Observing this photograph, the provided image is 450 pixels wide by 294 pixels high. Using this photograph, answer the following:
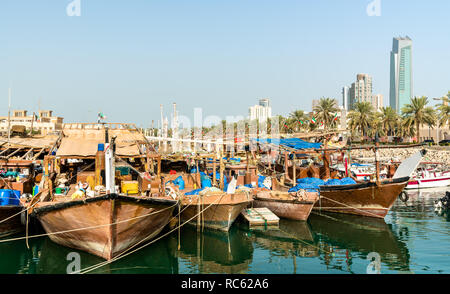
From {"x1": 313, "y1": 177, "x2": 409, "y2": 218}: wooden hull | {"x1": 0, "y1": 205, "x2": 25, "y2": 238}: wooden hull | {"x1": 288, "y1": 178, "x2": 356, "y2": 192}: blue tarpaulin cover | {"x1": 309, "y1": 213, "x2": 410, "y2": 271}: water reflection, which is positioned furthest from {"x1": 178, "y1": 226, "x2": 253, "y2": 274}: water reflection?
{"x1": 0, "y1": 205, "x2": 25, "y2": 238}: wooden hull

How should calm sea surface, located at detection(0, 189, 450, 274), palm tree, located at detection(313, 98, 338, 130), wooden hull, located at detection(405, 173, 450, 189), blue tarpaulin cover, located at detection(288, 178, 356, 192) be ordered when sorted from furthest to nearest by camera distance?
palm tree, located at detection(313, 98, 338, 130)
wooden hull, located at detection(405, 173, 450, 189)
blue tarpaulin cover, located at detection(288, 178, 356, 192)
calm sea surface, located at detection(0, 189, 450, 274)

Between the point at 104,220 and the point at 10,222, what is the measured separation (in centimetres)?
708

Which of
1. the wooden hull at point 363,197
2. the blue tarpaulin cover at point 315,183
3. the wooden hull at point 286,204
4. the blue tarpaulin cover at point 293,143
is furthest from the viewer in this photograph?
the blue tarpaulin cover at point 293,143

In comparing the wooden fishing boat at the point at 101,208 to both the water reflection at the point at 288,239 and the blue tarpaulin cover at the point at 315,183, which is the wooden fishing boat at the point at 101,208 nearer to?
the water reflection at the point at 288,239

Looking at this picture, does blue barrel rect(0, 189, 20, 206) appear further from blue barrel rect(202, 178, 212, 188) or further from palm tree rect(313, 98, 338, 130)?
palm tree rect(313, 98, 338, 130)

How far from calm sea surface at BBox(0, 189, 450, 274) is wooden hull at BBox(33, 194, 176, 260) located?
705 millimetres

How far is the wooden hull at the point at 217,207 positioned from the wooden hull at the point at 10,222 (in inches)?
321

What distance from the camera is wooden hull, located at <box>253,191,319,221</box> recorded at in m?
21.9

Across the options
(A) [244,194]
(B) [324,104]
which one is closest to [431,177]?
(B) [324,104]

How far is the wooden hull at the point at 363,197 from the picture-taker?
2228 cm

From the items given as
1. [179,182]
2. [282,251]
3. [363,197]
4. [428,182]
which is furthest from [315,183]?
[428,182]

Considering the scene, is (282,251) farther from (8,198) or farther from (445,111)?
(445,111)

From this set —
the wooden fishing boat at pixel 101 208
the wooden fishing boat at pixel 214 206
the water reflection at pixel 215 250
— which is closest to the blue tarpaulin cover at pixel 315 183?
the wooden fishing boat at pixel 214 206
